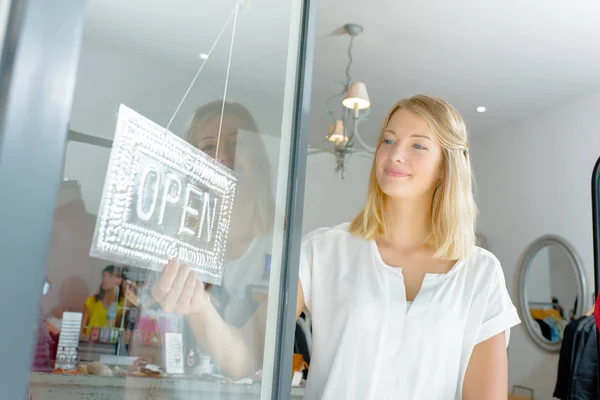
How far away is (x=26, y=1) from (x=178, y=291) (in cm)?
28

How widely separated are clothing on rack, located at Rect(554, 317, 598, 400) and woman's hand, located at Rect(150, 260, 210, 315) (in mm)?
3357

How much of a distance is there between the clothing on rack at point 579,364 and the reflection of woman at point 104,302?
3.50 m

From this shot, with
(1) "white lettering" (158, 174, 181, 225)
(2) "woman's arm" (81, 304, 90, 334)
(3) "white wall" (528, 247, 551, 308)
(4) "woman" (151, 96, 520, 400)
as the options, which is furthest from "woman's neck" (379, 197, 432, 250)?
(3) "white wall" (528, 247, 551, 308)

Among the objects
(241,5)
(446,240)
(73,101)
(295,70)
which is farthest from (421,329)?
(73,101)

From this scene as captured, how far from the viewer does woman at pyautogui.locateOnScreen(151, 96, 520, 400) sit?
1044mm

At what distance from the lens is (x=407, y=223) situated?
125 cm

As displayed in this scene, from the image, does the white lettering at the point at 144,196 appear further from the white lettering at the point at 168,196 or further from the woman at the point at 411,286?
the woman at the point at 411,286

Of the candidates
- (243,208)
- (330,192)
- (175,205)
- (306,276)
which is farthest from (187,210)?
(330,192)

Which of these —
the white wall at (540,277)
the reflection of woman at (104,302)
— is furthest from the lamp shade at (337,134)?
the reflection of woman at (104,302)

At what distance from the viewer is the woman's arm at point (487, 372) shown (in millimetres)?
1044

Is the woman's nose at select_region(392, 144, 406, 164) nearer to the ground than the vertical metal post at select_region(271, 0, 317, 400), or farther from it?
farther from it

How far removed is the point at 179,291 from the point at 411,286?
2.38 feet

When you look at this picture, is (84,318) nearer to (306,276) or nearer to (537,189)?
(306,276)

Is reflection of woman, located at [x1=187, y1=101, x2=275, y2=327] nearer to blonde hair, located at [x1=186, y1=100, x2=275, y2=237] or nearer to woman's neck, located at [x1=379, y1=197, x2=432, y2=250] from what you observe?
blonde hair, located at [x1=186, y1=100, x2=275, y2=237]
